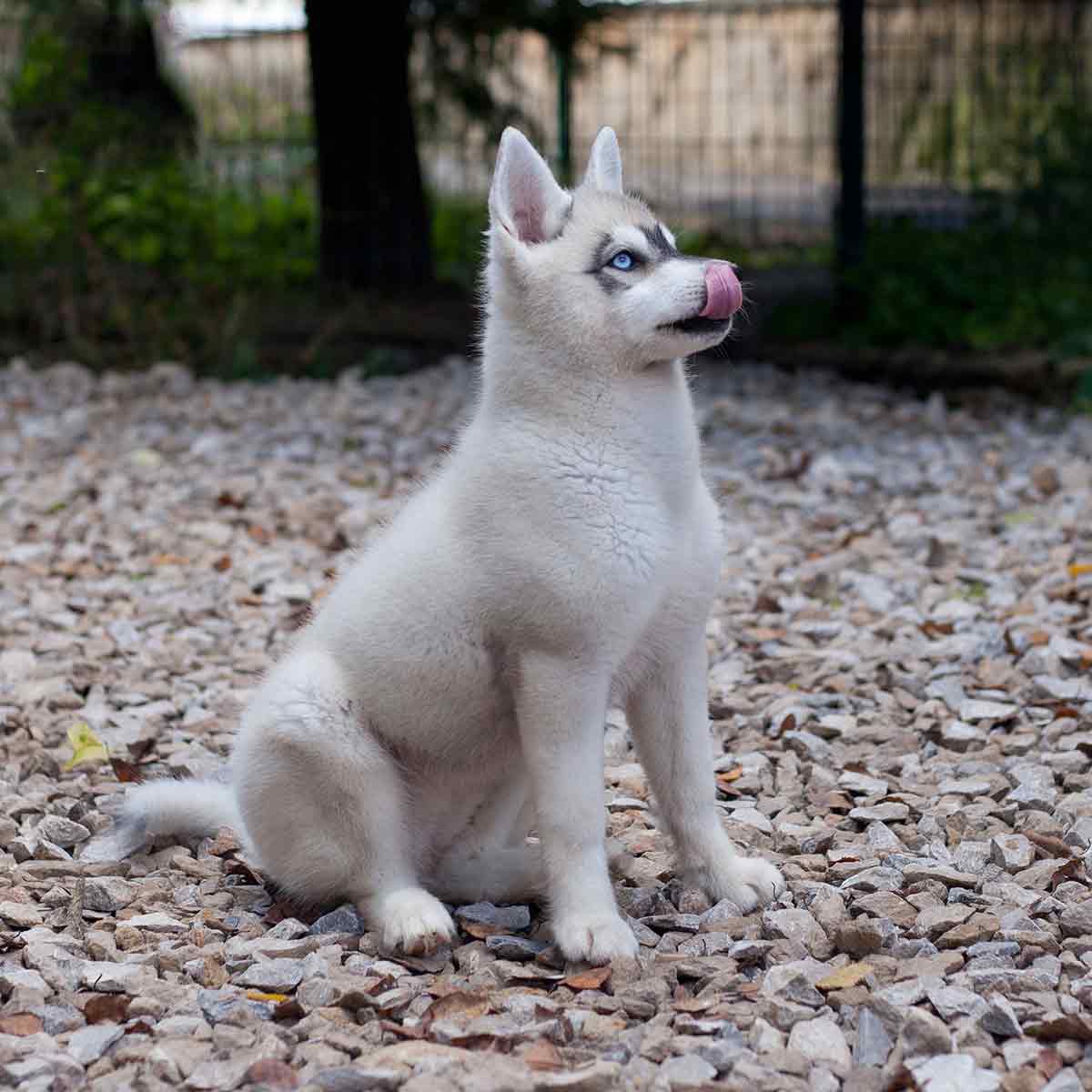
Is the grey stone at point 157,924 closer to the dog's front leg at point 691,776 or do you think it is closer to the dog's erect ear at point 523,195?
the dog's front leg at point 691,776

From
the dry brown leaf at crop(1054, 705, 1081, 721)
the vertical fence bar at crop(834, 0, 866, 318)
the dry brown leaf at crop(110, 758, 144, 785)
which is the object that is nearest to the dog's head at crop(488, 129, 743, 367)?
the dry brown leaf at crop(110, 758, 144, 785)

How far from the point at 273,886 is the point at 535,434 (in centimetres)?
102

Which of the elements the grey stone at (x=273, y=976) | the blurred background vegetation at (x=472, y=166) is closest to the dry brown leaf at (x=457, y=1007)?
the grey stone at (x=273, y=976)

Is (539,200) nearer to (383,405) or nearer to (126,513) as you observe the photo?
(126,513)

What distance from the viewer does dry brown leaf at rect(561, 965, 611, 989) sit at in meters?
2.53

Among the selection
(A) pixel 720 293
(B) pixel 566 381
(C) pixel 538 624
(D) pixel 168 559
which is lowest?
(D) pixel 168 559

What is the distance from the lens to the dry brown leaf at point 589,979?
2533 mm

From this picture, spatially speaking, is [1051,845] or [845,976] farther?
[1051,845]

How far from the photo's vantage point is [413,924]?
8.77ft

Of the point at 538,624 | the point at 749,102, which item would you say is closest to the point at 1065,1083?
the point at 538,624

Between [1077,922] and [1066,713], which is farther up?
[1077,922]

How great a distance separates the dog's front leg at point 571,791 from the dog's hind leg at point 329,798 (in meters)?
0.23

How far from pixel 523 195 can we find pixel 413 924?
48.9 inches

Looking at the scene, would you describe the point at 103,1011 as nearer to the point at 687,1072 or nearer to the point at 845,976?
the point at 687,1072
